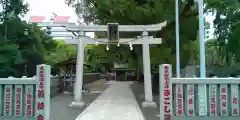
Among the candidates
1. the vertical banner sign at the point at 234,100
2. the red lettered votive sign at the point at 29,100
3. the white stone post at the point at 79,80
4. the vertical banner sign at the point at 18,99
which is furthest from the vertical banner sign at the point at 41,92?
the white stone post at the point at 79,80

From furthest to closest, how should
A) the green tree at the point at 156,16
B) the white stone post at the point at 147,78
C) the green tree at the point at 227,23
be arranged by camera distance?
the green tree at the point at 156,16, the green tree at the point at 227,23, the white stone post at the point at 147,78

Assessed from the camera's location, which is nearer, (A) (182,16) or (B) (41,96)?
(B) (41,96)

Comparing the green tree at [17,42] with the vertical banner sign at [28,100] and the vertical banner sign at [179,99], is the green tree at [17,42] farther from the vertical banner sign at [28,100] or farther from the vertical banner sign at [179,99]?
the vertical banner sign at [179,99]

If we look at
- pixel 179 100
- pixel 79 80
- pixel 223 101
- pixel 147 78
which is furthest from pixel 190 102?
pixel 79 80

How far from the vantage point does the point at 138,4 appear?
22.3m


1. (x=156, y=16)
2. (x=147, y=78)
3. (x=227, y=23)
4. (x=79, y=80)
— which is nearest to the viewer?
(x=79, y=80)

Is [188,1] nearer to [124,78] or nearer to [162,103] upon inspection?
[162,103]

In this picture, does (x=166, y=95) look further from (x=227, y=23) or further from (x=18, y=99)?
(x=227, y=23)

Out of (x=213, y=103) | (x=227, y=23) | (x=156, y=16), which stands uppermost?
(x=156, y=16)

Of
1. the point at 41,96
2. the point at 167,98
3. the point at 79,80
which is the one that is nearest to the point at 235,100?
the point at 167,98

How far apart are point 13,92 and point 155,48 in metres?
17.0

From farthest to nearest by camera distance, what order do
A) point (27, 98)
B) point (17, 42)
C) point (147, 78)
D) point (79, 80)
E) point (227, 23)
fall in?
1. point (17, 42)
2. point (227, 23)
3. point (147, 78)
4. point (79, 80)
5. point (27, 98)

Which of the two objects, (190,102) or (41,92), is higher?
(41,92)

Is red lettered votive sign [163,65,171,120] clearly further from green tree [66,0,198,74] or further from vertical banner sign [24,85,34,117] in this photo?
green tree [66,0,198,74]
